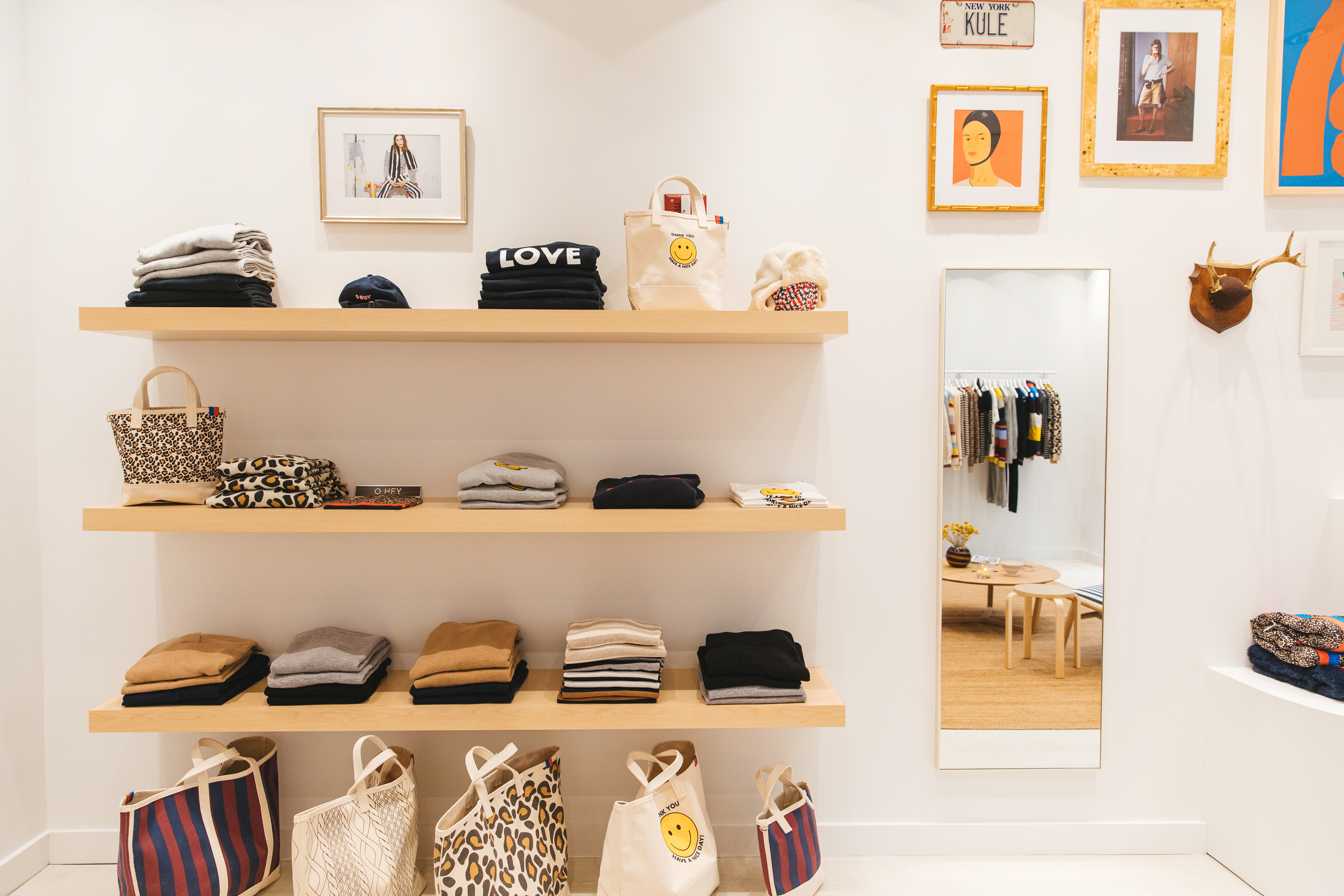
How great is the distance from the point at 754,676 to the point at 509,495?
808 mm

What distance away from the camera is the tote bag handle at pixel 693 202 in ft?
5.81

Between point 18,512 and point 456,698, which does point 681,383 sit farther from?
point 18,512

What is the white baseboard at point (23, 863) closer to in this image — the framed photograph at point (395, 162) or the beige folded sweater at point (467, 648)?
the beige folded sweater at point (467, 648)

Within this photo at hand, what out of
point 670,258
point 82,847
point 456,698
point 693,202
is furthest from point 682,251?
point 82,847

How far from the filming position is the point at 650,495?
1794mm

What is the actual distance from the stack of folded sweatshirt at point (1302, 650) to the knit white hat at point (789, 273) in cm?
169

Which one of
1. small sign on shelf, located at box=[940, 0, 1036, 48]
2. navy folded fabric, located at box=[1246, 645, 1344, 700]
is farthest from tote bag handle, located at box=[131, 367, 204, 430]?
navy folded fabric, located at box=[1246, 645, 1344, 700]

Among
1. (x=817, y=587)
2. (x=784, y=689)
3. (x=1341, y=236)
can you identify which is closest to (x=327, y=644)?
(x=784, y=689)

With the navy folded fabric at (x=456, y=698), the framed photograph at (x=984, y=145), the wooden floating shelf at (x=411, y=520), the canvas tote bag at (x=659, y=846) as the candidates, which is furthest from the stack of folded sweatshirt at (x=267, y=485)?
the framed photograph at (x=984, y=145)

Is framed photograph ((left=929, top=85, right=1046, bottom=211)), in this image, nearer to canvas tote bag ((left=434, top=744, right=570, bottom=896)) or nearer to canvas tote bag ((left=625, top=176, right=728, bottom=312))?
canvas tote bag ((left=625, top=176, right=728, bottom=312))

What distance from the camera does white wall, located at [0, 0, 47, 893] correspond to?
195 cm

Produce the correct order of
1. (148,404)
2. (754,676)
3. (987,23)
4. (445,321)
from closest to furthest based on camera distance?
(445,321)
(754,676)
(148,404)
(987,23)

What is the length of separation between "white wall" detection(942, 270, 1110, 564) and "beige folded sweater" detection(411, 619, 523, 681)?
1353 millimetres

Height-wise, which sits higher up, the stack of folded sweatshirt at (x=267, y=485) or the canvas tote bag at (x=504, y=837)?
the stack of folded sweatshirt at (x=267, y=485)
